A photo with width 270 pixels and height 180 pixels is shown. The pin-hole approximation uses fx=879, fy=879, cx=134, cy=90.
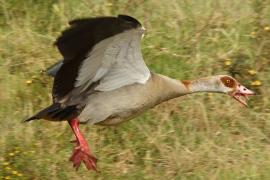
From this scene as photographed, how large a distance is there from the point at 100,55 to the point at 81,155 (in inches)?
30.7

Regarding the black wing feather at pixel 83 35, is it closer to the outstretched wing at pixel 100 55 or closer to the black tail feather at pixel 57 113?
the outstretched wing at pixel 100 55

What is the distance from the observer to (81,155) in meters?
6.50

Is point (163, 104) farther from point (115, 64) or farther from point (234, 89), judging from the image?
point (115, 64)

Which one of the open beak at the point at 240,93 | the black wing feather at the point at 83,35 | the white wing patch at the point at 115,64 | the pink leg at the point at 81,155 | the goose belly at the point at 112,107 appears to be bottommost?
the open beak at the point at 240,93

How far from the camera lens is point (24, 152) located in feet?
22.5

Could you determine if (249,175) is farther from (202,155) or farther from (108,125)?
(108,125)

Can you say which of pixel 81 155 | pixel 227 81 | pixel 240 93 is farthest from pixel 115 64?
pixel 240 93

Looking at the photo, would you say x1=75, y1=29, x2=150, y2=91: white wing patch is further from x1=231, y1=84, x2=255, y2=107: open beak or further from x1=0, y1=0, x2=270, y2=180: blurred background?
x1=231, y1=84, x2=255, y2=107: open beak

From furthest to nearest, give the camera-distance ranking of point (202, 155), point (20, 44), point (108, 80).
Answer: point (20, 44) < point (202, 155) < point (108, 80)

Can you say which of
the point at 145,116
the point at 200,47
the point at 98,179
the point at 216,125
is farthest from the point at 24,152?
the point at 200,47

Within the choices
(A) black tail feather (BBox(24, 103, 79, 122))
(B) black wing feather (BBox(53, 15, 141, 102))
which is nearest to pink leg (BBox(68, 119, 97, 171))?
→ (A) black tail feather (BBox(24, 103, 79, 122))

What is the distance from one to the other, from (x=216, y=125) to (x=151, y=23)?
1.45 meters

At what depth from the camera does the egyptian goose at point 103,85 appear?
609cm

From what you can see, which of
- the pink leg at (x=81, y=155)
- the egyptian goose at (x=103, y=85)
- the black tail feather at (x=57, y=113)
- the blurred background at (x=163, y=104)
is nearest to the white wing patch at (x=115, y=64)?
the egyptian goose at (x=103, y=85)
